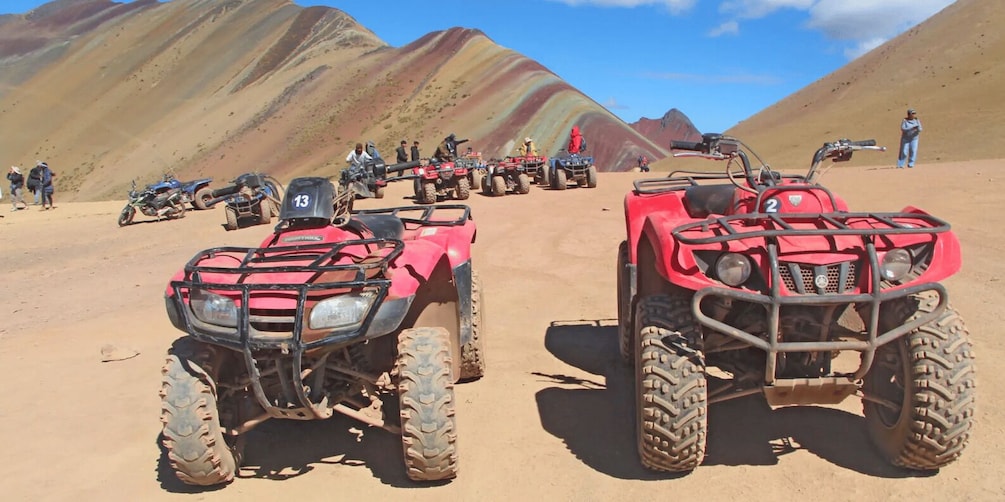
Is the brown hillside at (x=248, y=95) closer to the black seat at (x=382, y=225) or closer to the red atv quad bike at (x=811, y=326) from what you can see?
the black seat at (x=382, y=225)

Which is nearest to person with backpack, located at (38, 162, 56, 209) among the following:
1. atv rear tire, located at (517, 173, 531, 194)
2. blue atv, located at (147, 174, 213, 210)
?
blue atv, located at (147, 174, 213, 210)

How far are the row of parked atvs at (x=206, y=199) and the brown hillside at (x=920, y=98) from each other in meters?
20.6

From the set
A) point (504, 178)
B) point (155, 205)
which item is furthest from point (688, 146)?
point (155, 205)

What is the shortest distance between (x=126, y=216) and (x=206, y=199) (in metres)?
2.20

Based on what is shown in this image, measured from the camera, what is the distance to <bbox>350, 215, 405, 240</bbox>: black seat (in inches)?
190

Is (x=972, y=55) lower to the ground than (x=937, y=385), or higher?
higher

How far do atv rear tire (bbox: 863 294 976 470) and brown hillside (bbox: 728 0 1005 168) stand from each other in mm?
23329

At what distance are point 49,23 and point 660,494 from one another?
323ft

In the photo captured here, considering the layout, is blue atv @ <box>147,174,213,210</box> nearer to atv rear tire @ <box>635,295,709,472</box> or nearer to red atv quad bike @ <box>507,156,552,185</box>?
red atv quad bike @ <box>507,156,552,185</box>

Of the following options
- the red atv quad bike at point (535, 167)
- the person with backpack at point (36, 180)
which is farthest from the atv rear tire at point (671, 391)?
the person with backpack at point (36, 180)

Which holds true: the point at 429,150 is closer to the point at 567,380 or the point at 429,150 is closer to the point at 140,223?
the point at 140,223

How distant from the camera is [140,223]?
54.9ft

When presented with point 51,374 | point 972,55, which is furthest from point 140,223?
point 972,55

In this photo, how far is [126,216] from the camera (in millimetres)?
16406
